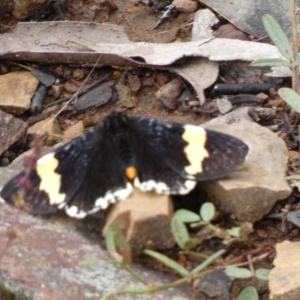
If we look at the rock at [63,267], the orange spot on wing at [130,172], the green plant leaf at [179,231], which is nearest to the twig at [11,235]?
the rock at [63,267]

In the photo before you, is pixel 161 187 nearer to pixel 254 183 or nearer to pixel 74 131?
pixel 254 183

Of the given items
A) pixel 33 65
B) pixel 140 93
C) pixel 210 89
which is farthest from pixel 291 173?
pixel 33 65

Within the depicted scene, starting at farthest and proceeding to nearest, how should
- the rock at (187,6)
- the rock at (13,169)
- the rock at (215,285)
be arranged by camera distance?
the rock at (187,6) → the rock at (13,169) → the rock at (215,285)

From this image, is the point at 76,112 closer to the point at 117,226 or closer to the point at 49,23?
the point at 49,23

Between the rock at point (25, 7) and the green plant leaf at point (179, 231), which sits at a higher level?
the green plant leaf at point (179, 231)

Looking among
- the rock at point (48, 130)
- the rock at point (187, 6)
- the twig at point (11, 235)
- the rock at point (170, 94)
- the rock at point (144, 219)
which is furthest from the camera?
the rock at point (187, 6)

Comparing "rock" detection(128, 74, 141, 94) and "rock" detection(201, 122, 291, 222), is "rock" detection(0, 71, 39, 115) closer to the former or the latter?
"rock" detection(128, 74, 141, 94)

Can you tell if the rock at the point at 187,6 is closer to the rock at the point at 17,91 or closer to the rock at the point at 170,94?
the rock at the point at 170,94
